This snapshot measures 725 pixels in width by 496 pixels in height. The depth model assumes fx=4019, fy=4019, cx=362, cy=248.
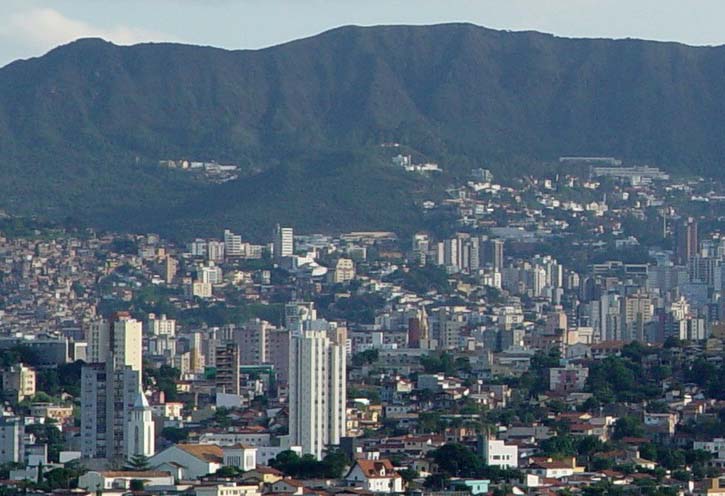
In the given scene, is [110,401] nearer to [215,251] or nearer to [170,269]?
[170,269]

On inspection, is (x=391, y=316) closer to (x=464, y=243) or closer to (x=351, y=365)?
(x=464, y=243)

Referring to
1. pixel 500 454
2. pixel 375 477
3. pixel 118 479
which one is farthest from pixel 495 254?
pixel 118 479

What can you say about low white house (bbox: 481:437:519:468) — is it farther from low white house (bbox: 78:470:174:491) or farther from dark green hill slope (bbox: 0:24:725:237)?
dark green hill slope (bbox: 0:24:725:237)

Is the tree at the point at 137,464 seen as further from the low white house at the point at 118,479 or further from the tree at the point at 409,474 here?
the tree at the point at 409,474

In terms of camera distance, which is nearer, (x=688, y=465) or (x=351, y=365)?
(x=688, y=465)

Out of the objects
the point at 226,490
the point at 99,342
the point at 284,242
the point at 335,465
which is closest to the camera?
the point at 226,490

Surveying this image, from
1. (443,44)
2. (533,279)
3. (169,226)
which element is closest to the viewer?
(533,279)

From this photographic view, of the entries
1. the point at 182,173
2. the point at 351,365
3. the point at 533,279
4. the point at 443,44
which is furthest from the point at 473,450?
the point at 443,44

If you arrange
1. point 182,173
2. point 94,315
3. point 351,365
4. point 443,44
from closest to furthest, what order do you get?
point 351,365 < point 94,315 < point 182,173 < point 443,44
